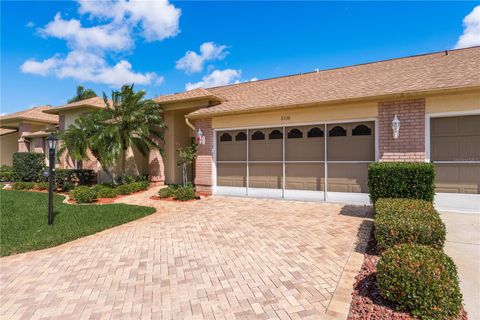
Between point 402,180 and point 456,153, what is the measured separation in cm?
248

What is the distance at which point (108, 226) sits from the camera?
7398mm

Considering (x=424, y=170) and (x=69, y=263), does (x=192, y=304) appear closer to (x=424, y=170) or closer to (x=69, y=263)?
(x=69, y=263)

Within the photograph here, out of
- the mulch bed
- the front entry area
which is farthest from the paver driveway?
the front entry area

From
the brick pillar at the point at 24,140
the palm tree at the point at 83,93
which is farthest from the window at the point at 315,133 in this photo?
the palm tree at the point at 83,93

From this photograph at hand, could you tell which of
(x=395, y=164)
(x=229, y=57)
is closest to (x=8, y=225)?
(x=395, y=164)

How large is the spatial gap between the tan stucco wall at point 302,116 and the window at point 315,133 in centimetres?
34

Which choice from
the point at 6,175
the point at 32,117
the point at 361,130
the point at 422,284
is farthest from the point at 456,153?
the point at 32,117

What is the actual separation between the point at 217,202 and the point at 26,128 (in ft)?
66.6

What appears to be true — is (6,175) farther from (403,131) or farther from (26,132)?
(403,131)

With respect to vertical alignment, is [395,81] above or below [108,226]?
above

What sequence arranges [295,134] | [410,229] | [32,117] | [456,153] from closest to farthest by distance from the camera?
1. [410,229]
2. [456,153]
3. [295,134]
4. [32,117]

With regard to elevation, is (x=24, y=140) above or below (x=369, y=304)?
above

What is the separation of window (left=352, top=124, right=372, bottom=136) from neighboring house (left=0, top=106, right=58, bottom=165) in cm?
2105

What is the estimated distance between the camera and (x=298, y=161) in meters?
10.1
